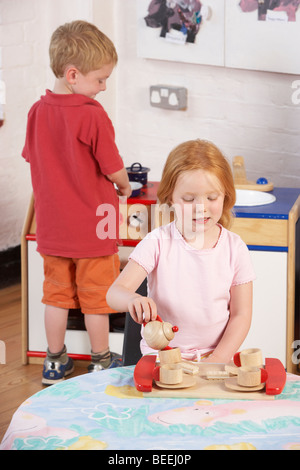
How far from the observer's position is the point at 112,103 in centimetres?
382

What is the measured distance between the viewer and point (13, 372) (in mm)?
3029

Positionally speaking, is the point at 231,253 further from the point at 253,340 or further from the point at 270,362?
the point at 253,340

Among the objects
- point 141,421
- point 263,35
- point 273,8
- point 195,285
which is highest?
point 273,8

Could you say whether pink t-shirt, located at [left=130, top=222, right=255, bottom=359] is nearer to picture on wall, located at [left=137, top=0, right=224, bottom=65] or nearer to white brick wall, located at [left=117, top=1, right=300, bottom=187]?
white brick wall, located at [left=117, top=1, right=300, bottom=187]

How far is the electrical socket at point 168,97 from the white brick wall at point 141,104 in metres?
0.04

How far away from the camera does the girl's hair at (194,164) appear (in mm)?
1728

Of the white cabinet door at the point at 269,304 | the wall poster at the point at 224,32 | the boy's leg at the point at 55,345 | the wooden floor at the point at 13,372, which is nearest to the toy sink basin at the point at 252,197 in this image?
the white cabinet door at the point at 269,304

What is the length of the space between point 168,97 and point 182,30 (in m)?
0.31

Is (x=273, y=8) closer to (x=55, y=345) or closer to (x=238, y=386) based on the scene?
(x=55, y=345)

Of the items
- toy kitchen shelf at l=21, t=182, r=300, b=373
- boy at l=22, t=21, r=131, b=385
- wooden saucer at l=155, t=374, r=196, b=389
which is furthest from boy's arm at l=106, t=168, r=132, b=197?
wooden saucer at l=155, t=374, r=196, b=389

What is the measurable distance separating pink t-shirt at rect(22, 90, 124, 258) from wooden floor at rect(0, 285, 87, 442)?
0.51m

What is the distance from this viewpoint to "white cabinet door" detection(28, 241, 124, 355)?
302 cm

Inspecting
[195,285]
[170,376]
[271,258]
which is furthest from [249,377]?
[271,258]
